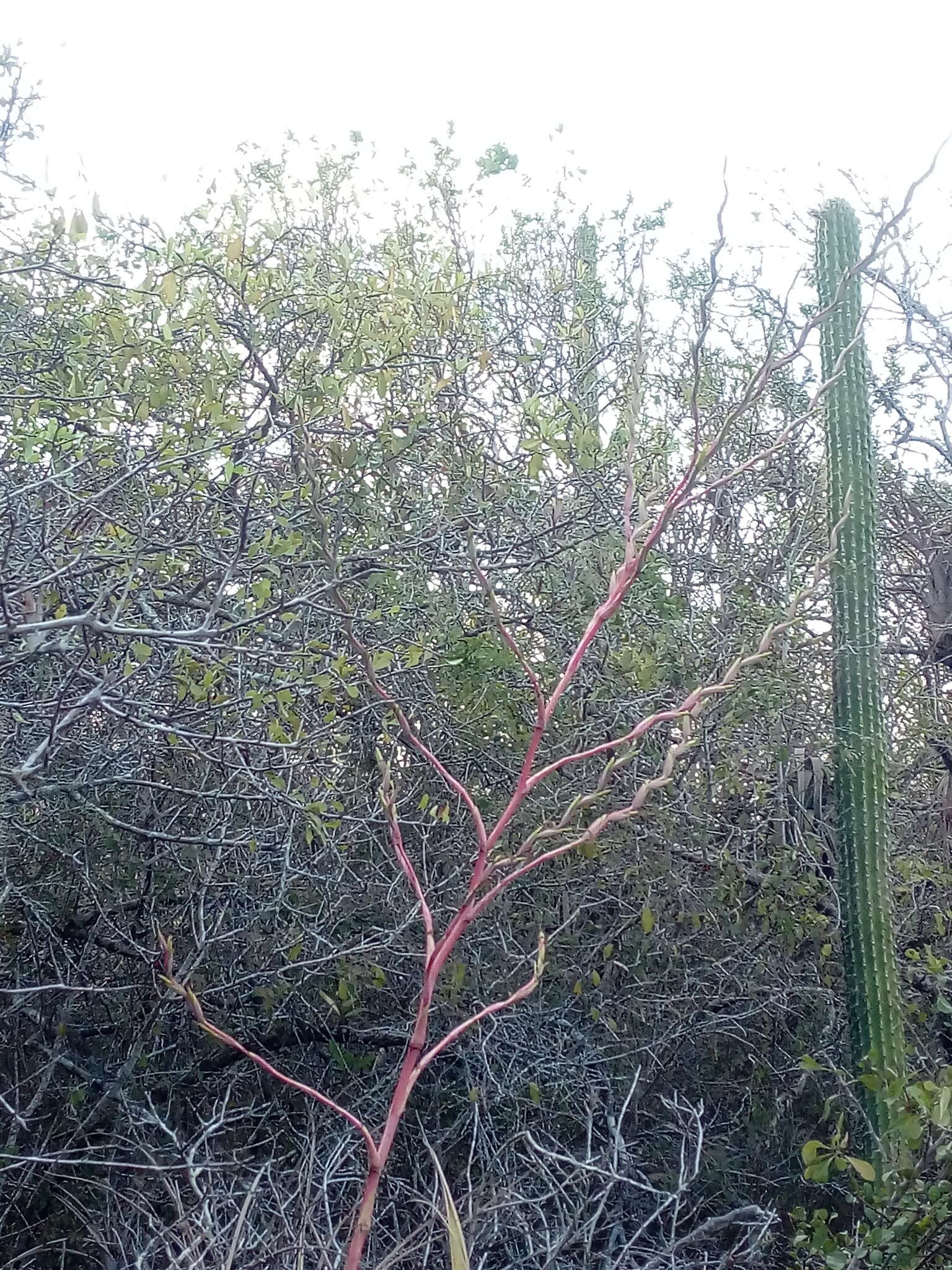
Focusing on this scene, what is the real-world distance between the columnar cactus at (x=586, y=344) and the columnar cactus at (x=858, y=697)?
67 cm

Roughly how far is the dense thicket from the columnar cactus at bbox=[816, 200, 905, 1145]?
153 millimetres

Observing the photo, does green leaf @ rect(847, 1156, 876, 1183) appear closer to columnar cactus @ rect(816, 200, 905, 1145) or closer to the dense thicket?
the dense thicket

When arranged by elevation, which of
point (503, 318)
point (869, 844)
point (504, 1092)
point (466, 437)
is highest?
point (503, 318)

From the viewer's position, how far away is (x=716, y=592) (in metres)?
3.33

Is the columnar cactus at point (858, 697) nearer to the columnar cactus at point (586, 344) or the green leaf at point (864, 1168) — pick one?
the green leaf at point (864, 1168)

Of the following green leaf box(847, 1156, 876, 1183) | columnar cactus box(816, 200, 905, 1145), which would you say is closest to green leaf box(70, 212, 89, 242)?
columnar cactus box(816, 200, 905, 1145)

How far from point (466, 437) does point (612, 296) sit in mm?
1063

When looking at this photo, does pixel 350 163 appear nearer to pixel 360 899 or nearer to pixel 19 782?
pixel 360 899

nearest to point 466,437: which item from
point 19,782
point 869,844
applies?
point 869,844

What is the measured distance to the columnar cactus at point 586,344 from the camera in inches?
116

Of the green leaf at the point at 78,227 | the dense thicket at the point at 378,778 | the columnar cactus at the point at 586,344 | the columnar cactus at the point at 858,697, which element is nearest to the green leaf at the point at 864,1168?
the dense thicket at the point at 378,778

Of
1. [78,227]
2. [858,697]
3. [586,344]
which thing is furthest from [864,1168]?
[78,227]

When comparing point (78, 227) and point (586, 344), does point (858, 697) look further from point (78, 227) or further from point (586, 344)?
point (78, 227)

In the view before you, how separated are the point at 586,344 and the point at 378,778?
1574mm
